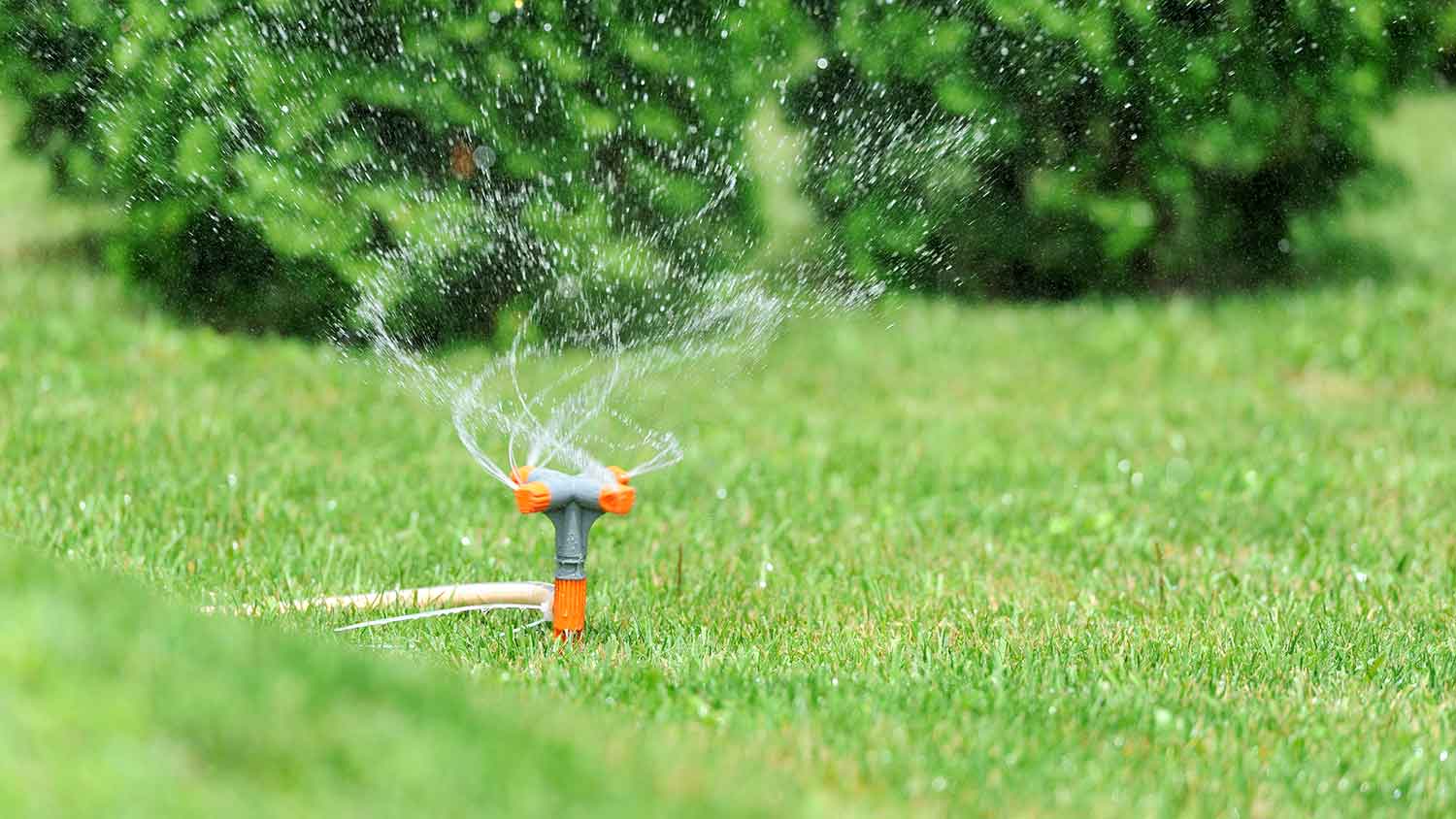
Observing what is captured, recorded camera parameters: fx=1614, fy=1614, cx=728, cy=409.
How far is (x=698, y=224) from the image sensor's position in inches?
273

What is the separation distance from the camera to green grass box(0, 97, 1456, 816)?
2.25 metres

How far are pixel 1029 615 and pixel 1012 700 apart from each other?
2.51 ft

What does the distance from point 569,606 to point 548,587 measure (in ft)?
0.92

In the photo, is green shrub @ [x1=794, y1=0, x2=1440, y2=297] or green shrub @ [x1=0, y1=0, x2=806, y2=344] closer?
green shrub @ [x1=0, y1=0, x2=806, y2=344]

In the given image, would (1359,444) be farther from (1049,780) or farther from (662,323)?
(1049,780)

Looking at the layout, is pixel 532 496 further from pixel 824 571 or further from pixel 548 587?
pixel 824 571

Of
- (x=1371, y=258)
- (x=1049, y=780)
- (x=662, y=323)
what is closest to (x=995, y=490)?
(x=662, y=323)

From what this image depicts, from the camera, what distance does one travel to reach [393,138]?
6551 millimetres

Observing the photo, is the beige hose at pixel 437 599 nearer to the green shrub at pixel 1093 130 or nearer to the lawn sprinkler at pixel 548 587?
the lawn sprinkler at pixel 548 587

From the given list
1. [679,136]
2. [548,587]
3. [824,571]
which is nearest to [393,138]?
[679,136]

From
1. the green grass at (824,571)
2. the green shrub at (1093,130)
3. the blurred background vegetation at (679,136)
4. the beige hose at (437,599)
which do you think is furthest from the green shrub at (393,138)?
the beige hose at (437,599)

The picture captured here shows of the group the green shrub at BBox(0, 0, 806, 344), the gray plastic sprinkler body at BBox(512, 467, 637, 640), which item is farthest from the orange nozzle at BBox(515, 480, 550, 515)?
the green shrub at BBox(0, 0, 806, 344)

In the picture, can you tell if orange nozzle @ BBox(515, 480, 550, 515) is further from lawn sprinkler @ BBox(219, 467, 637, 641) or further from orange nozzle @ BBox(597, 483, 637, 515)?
orange nozzle @ BBox(597, 483, 637, 515)

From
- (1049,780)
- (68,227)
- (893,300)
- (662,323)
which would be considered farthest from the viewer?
(893,300)
